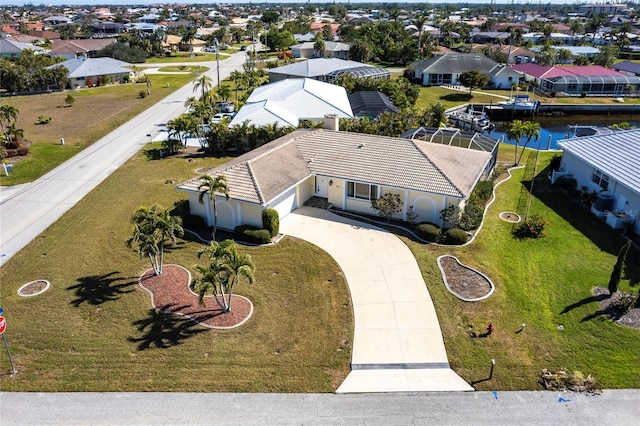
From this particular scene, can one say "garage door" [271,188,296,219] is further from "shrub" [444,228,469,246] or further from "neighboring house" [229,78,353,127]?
"neighboring house" [229,78,353,127]

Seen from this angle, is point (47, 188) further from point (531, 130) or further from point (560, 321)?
point (531, 130)

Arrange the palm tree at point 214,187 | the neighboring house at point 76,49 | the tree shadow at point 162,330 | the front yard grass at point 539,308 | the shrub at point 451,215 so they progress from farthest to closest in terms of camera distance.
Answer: the neighboring house at point 76,49
the shrub at point 451,215
the palm tree at point 214,187
the tree shadow at point 162,330
the front yard grass at point 539,308

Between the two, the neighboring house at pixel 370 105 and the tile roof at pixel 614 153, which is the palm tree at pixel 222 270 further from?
the neighboring house at pixel 370 105

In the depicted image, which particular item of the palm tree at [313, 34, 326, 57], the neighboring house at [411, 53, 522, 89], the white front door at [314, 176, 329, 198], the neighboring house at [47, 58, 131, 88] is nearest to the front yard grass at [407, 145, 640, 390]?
the white front door at [314, 176, 329, 198]

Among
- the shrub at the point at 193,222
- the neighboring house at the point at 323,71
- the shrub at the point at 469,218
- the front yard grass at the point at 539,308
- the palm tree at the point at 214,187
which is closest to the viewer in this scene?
the front yard grass at the point at 539,308

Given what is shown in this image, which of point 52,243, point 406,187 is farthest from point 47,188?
point 406,187

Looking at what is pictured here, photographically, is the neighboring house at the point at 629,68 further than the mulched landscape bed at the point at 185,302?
Yes

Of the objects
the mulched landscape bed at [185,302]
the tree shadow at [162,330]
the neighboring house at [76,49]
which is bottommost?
the tree shadow at [162,330]

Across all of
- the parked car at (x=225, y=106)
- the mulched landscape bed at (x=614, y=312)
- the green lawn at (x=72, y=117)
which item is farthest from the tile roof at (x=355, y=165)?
the parked car at (x=225, y=106)
